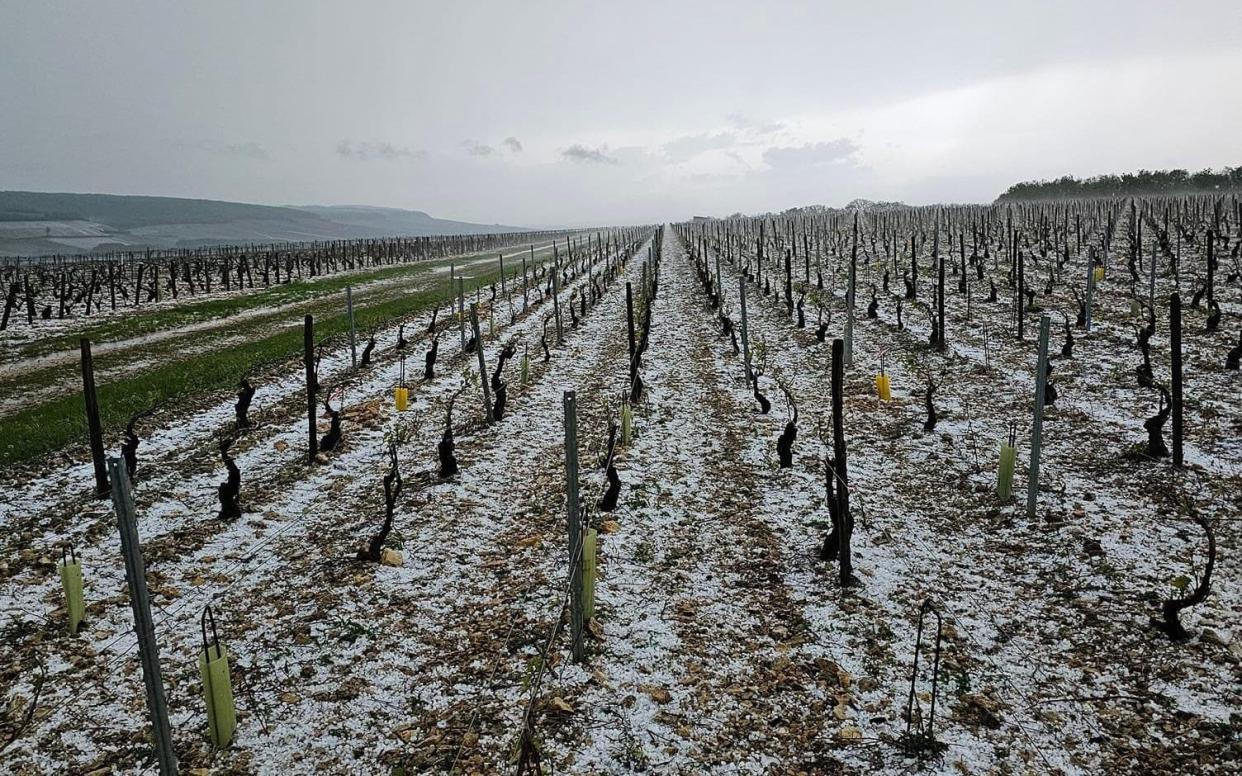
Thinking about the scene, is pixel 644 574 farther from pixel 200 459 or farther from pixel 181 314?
pixel 181 314

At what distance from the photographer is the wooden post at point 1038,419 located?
588 centimetres

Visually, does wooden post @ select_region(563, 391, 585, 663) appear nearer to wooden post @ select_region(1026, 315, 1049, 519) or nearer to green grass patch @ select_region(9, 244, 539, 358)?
wooden post @ select_region(1026, 315, 1049, 519)

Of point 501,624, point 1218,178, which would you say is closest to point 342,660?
point 501,624

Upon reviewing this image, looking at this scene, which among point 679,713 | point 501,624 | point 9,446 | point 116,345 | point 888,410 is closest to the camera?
point 679,713

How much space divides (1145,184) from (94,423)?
9597 cm

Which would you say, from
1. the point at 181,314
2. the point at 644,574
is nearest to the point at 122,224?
the point at 181,314

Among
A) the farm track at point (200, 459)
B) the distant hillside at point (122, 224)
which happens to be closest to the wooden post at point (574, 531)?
the farm track at point (200, 459)

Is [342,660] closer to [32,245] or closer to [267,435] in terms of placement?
[267,435]

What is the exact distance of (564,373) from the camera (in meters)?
13.3

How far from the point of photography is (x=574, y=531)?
14.0 ft

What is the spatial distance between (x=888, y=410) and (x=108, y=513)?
9425 mm

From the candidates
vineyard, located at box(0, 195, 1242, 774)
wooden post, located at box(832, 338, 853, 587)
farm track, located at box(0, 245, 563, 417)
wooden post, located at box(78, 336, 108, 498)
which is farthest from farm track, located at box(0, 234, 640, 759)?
farm track, located at box(0, 245, 563, 417)

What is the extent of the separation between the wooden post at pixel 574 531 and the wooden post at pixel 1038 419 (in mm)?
4058

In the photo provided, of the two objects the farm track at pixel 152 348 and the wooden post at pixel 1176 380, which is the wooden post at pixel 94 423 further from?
the wooden post at pixel 1176 380
